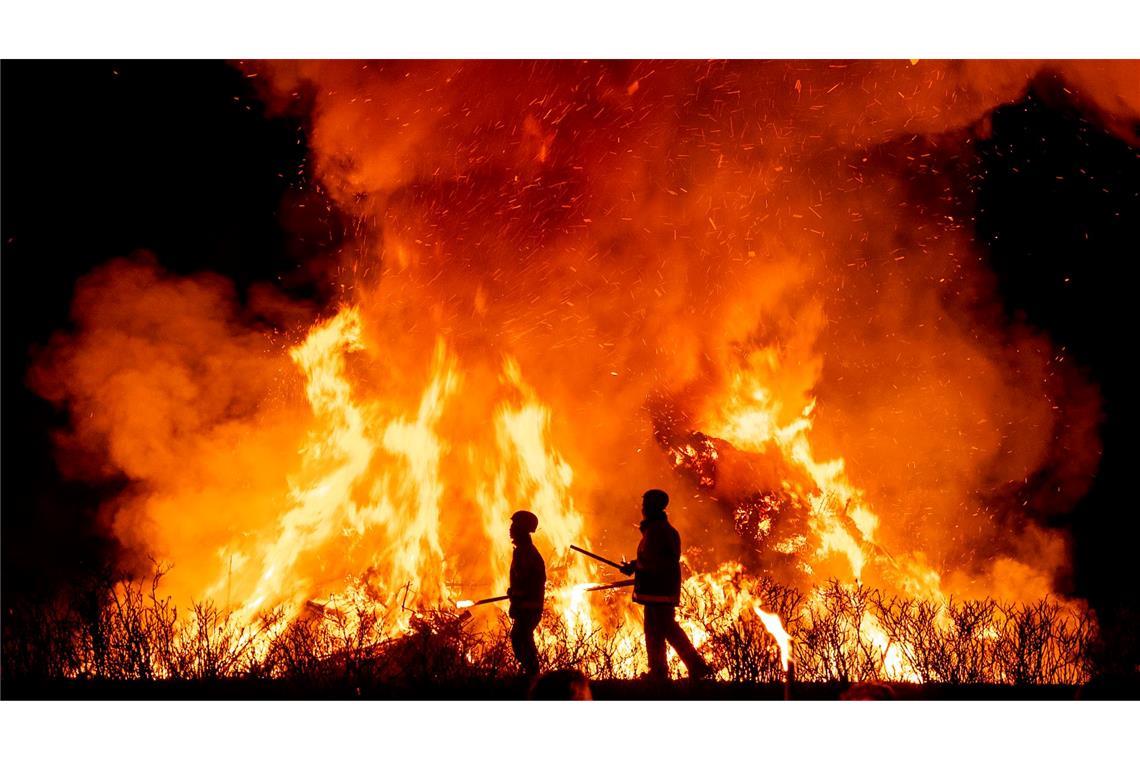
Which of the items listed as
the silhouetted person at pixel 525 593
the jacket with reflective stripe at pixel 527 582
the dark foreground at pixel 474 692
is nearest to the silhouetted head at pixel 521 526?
the silhouetted person at pixel 525 593

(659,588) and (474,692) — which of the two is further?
(659,588)

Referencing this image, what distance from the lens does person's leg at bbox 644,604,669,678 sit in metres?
6.81

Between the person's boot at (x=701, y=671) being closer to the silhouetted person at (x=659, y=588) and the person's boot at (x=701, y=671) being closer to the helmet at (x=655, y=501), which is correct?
the silhouetted person at (x=659, y=588)

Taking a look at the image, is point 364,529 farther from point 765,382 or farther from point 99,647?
point 765,382

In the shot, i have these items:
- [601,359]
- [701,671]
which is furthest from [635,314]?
[701,671]

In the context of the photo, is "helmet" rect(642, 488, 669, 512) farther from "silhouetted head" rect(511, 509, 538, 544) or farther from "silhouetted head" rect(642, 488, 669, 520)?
"silhouetted head" rect(511, 509, 538, 544)

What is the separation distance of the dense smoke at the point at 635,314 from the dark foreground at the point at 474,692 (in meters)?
3.81

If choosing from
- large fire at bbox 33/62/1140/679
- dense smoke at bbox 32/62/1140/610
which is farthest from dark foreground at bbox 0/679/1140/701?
dense smoke at bbox 32/62/1140/610

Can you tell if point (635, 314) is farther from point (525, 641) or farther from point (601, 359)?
point (525, 641)

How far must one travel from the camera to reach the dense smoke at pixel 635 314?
33.3ft

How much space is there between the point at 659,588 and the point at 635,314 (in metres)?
4.82

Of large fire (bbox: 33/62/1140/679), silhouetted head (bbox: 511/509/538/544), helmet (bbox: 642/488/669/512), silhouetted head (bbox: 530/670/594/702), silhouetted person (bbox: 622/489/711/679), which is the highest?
large fire (bbox: 33/62/1140/679)

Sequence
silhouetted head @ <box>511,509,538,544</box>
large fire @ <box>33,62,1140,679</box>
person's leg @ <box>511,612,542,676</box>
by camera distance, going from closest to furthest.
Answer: person's leg @ <box>511,612,542,676</box> < silhouetted head @ <box>511,509,538,544</box> < large fire @ <box>33,62,1140,679</box>

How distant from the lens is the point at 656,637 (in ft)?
22.5
